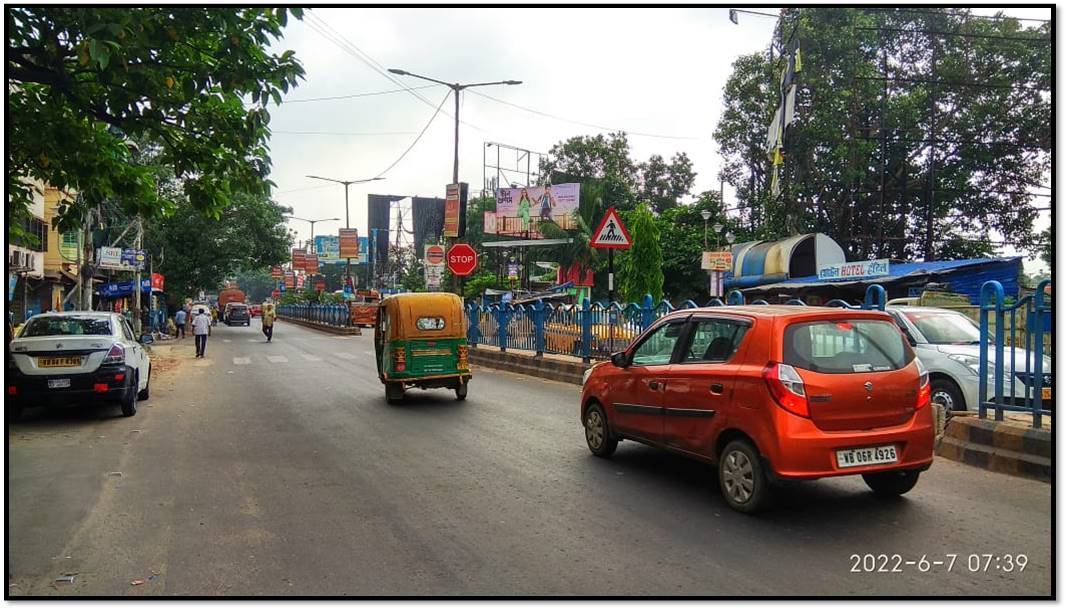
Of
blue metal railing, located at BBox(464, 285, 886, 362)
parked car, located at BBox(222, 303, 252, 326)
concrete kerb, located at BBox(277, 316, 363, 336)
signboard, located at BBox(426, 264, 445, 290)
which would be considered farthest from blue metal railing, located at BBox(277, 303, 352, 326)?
blue metal railing, located at BBox(464, 285, 886, 362)

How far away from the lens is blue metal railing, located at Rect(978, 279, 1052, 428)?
658 centimetres

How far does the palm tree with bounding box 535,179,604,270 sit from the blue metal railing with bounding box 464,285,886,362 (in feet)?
66.9

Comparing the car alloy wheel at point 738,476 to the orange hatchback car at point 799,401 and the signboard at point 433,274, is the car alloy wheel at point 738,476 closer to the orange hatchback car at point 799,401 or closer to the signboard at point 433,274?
the orange hatchback car at point 799,401

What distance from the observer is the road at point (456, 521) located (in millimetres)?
4270

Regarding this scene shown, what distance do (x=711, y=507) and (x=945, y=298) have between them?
1479cm

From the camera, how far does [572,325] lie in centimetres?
1595

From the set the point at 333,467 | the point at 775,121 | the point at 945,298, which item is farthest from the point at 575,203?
the point at 333,467

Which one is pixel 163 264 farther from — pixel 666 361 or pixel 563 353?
pixel 666 361

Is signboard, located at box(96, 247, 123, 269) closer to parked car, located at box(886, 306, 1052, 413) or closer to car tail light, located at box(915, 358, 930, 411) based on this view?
parked car, located at box(886, 306, 1052, 413)

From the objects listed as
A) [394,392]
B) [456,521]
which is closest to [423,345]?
[394,392]

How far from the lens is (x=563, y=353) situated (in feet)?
53.9

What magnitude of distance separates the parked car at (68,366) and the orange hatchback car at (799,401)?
8091 millimetres

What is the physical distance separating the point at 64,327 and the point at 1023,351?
12.1m
